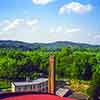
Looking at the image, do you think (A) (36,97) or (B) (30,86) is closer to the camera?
(A) (36,97)

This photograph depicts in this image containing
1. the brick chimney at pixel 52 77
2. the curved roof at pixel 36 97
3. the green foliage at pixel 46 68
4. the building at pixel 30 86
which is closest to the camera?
the curved roof at pixel 36 97

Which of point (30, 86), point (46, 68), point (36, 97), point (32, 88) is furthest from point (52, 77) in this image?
point (46, 68)

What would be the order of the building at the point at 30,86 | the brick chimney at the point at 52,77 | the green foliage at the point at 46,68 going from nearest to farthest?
1. the brick chimney at the point at 52,77
2. the building at the point at 30,86
3. the green foliage at the point at 46,68

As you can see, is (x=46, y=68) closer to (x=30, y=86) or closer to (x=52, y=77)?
(x=30, y=86)

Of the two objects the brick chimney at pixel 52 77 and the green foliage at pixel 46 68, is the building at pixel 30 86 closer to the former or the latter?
the green foliage at pixel 46 68

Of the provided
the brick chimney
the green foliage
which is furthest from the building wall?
the brick chimney

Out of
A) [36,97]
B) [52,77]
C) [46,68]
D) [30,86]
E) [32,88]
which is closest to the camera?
[36,97]

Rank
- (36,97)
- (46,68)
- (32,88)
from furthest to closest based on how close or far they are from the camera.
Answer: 1. (46,68)
2. (32,88)
3. (36,97)

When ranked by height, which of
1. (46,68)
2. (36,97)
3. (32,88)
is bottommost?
(32,88)

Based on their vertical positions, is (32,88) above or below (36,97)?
below

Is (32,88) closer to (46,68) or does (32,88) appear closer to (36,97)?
(46,68)

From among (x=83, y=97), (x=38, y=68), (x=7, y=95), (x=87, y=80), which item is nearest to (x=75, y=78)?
(x=87, y=80)

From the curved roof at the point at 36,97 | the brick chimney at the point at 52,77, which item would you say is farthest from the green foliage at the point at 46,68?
the curved roof at the point at 36,97
